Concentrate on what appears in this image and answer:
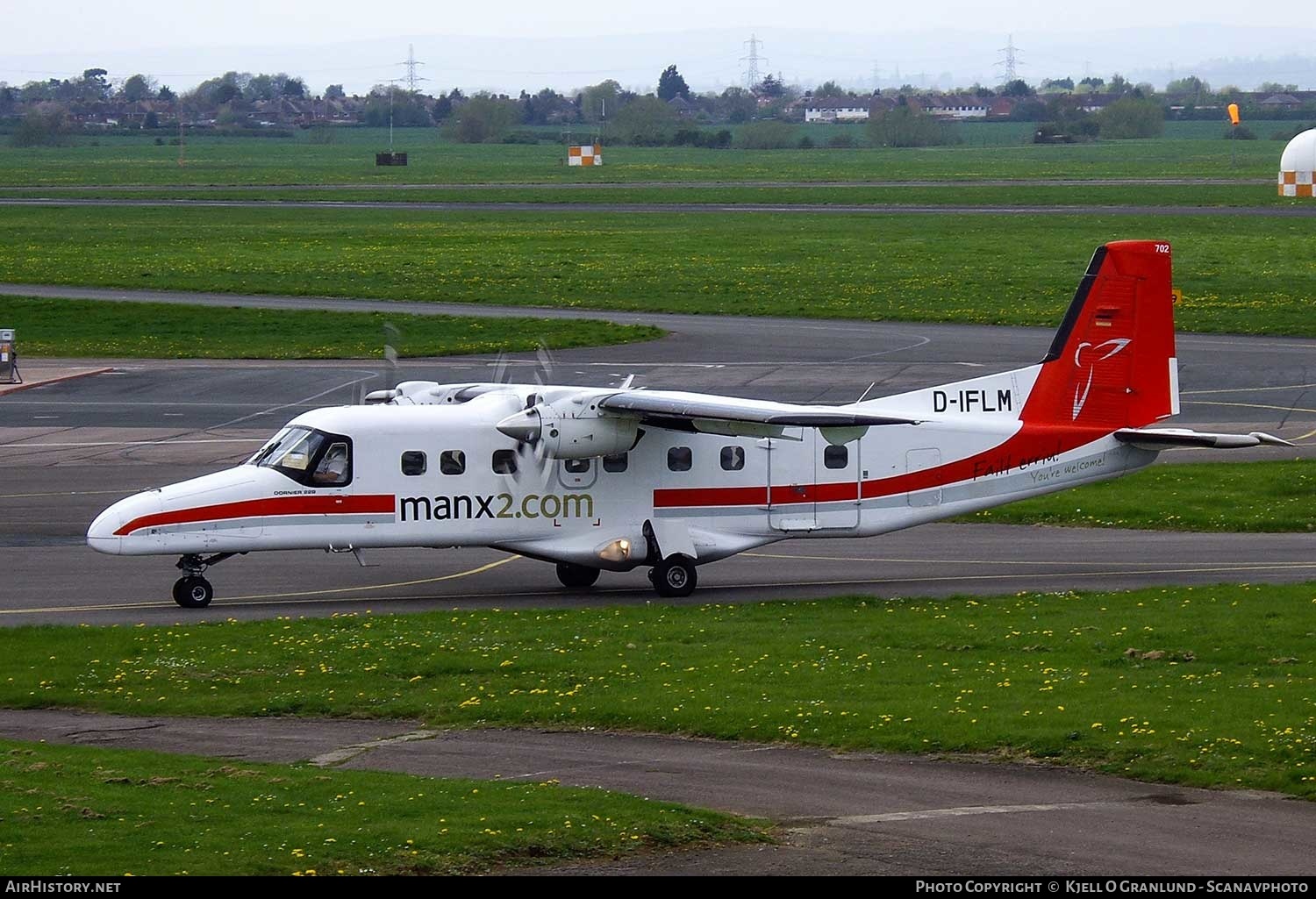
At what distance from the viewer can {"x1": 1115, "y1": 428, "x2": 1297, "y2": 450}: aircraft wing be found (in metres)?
26.9

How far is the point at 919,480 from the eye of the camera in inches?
1101

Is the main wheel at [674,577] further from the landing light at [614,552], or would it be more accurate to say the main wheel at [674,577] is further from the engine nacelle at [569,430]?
the engine nacelle at [569,430]

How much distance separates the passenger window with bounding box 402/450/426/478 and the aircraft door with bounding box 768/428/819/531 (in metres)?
5.67

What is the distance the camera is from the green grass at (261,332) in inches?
2244

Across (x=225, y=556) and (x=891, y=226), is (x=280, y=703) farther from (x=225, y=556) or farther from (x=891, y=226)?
(x=891, y=226)

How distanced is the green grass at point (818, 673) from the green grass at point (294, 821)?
11.1 ft

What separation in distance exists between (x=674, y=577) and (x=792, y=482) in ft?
8.38

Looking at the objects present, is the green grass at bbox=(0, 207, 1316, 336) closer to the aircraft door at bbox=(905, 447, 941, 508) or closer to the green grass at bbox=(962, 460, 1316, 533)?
the green grass at bbox=(962, 460, 1316, 533)

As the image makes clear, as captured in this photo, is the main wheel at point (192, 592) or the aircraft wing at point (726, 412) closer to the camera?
the aircraft wing at point (726, 412)

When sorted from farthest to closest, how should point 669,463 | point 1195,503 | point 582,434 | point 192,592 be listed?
point 1195,503
point 669,463
point 582,434
point 192,592

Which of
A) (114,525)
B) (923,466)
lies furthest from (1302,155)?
(114,525)

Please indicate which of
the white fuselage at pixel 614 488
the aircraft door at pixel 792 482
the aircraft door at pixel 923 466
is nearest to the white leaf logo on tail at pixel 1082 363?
the white fuselage at pixel 614 488

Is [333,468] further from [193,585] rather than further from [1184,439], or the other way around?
[1184,439]

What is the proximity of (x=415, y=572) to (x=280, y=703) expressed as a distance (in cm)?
931
